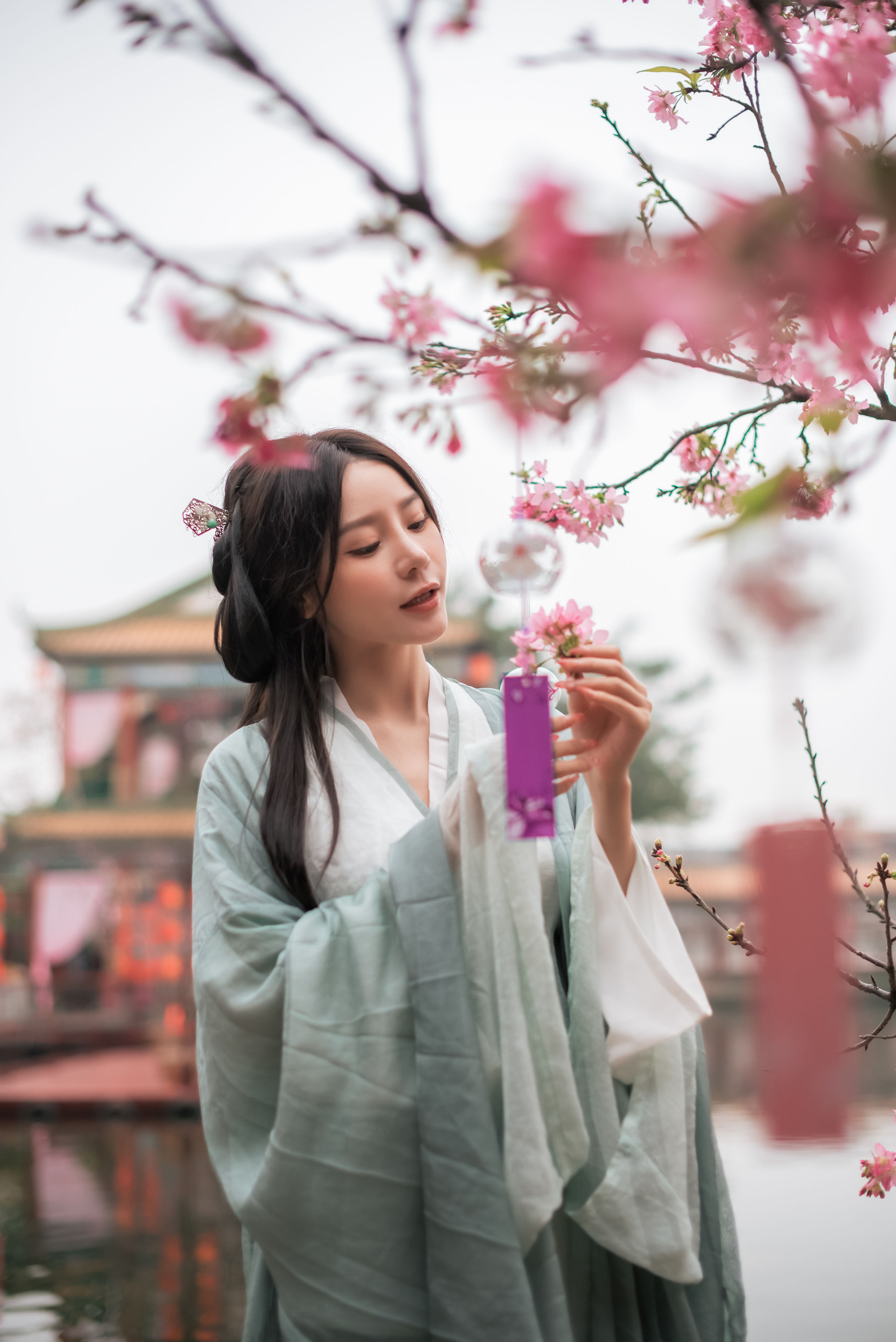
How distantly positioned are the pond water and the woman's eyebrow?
2.15 m

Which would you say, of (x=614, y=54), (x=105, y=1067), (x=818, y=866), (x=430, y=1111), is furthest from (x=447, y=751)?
(x=105, y=1067)

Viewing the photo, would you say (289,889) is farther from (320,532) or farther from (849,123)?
(849,123)

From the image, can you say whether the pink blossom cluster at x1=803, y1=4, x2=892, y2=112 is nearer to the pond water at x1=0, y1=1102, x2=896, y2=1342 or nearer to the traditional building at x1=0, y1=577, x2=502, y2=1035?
the pond water at x1=0, y1=1102, x2=896, y2=1342

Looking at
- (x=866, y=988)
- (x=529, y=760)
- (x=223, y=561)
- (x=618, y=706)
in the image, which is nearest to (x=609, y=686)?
(x=618, y=706)

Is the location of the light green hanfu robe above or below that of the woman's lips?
below

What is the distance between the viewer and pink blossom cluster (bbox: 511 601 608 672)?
1.25 m

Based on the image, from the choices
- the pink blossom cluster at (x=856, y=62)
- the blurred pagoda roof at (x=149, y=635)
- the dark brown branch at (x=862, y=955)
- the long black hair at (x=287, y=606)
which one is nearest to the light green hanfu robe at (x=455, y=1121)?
the long black hair at (x=287, y=606)

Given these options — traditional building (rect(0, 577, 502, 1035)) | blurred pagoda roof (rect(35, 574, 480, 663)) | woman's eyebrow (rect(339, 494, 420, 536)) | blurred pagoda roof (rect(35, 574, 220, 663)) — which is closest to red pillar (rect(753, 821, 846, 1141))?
woman's eyebrow (rect(339, 494, 420, 536))

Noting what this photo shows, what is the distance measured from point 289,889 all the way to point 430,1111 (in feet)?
1.23

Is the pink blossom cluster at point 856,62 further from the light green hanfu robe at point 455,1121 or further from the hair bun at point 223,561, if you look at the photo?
the hair bun at point 223,561

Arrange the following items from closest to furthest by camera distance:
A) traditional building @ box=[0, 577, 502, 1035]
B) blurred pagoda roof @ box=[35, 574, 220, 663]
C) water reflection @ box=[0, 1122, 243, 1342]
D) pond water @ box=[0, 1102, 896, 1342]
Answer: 1. pond water @ box=[0, 1102, 896, 1342]
2. water reflection @ box=[0, 1122, 243, 1342]
3. traditional building @ box=[0, 577, 502, 1035]
4. blurred pagoda roof @ box=[35, 574, 220, 663]

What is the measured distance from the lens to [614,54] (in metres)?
1.00

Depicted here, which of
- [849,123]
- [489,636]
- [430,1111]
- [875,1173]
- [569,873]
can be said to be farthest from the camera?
[489,636]

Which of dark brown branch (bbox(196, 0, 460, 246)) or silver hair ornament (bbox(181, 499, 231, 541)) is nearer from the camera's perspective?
dark brown branch (bbox(196, 0, 460, 246))
